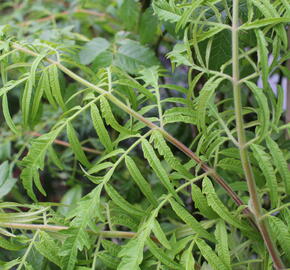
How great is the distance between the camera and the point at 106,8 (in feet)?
3.74

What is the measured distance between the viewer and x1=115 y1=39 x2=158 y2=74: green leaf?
2.64 feet

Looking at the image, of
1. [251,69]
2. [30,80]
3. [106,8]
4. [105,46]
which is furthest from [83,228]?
[106,8]

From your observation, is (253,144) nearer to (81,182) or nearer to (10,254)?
(10,254)

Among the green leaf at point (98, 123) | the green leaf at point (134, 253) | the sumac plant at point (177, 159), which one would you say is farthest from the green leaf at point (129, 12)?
the green leaf at point (134, 253)

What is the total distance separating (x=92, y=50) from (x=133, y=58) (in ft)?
0.27

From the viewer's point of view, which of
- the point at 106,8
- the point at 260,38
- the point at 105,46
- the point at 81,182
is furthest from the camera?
the point at 106,8

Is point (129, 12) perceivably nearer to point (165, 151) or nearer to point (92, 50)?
point (92, 50)

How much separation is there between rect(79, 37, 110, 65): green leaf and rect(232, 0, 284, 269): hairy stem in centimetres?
38

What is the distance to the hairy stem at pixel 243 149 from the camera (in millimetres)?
478

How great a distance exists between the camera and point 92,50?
2.72ft

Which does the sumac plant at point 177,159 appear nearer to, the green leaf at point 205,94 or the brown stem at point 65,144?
A: the green leaf at point 205,94

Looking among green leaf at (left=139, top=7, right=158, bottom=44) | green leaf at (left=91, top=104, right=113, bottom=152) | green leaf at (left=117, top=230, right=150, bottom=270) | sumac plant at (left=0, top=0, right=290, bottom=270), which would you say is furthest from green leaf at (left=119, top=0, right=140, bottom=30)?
green leaf at (left=117, top=230, right=150, bottom=270)

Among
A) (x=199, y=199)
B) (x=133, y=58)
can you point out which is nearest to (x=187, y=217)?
(x=199, y=199)

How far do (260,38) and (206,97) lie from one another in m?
0.08
